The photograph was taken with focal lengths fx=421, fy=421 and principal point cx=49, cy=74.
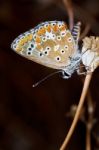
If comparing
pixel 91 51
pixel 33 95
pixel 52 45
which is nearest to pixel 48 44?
pixel 52 45

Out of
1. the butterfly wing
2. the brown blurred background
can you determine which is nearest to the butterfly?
the butterfly wing

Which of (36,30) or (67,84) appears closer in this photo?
(36,30)

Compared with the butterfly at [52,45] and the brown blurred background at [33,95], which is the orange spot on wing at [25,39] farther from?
the brown blurred background at [33,95]

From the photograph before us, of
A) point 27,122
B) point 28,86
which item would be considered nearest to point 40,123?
point 27,122

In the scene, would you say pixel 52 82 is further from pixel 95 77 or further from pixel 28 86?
pixel 95 77

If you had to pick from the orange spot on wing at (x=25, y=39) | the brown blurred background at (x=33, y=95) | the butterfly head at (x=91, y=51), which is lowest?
the brown blurred background at (x=33, y=95)

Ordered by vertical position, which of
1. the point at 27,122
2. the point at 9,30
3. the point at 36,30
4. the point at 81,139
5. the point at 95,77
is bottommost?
the point at 81,139

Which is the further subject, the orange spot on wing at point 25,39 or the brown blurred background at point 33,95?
the brown blurred background at point 33,95

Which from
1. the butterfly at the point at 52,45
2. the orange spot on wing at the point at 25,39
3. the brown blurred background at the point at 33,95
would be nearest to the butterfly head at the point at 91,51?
the butterfly at the point at 52,45
